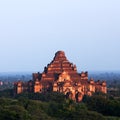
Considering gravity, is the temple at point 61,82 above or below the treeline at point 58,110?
above

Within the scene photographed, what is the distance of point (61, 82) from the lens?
8538 cm

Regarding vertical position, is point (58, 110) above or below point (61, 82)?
below

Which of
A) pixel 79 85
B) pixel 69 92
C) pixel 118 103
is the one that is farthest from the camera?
pixel 79 85

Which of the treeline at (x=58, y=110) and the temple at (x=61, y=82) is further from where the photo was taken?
the temple at (x=61, y=82)

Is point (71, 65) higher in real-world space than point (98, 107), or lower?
higher

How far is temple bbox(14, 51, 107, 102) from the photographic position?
84.8 meters

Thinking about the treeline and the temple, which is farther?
the temple

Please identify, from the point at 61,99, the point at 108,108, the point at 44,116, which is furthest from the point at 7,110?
the point at 61,99

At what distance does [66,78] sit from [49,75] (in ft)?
11.4

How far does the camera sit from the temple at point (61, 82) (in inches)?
3339

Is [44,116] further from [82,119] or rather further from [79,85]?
[79,85]

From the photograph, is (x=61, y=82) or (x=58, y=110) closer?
(x=58, y=110)

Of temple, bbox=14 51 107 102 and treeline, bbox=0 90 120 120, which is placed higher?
temple, bbox=14 51 107 102

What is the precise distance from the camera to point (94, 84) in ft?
294
